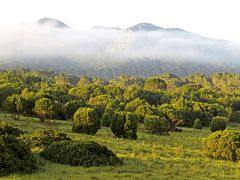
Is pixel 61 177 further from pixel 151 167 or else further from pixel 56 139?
pixel 56 139

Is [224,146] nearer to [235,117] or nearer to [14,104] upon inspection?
[14,104]

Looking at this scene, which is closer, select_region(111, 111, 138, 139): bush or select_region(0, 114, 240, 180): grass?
select_region(0, 114, 240, 180): grass

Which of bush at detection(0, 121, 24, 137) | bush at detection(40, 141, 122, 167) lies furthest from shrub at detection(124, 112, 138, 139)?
bush at detection(40, 141, 122, 167)

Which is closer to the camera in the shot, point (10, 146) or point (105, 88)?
point (10, 146)

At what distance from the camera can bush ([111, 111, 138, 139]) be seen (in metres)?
42.3

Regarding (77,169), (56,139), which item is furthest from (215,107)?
(77,169)

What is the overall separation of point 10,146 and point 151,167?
8.54m

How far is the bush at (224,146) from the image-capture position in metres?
30.9

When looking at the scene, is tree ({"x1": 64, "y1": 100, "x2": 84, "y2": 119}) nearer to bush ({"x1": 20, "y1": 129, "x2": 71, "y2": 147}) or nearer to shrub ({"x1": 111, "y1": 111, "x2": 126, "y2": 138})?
shrub ({"x1": 111, "y1": 111, "x2": 126, "y2": 138})

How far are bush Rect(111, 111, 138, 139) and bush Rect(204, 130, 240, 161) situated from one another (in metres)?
11.6

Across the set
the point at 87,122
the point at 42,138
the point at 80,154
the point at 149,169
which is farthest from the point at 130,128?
the point at 149,169

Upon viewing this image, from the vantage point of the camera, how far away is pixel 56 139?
29.4 metres

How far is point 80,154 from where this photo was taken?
23.4m

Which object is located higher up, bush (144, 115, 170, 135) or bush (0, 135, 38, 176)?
bush (0, 135, 38, 176)
